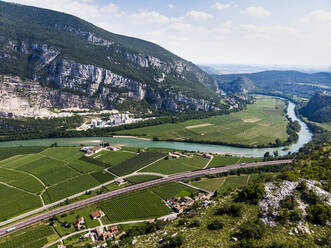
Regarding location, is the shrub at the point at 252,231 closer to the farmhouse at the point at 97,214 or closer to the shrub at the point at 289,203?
the shrub at the point at 289,203

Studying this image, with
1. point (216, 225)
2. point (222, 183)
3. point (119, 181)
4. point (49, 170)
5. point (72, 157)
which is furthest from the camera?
point (72, 157)

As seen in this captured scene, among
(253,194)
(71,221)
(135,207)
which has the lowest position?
(71,221)

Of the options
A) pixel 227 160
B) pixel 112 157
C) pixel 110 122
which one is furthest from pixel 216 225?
pixel 110 122

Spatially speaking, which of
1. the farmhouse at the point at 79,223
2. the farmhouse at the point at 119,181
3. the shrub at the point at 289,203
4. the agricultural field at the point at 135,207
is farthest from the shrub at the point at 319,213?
the farmhouse at the point at 119,181

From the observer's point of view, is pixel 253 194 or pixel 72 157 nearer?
pixel 253 194

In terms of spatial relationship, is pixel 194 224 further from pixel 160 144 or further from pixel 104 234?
pixel 160 144

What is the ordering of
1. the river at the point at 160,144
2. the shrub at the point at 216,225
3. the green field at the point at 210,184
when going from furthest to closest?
the river at the point at 160,144
the green field at the point at 210,184
the shrub at the point at 216,225

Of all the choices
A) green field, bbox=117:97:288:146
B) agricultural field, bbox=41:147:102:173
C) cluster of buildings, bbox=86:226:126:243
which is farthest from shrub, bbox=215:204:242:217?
green field, bbox=117:97:288:146
